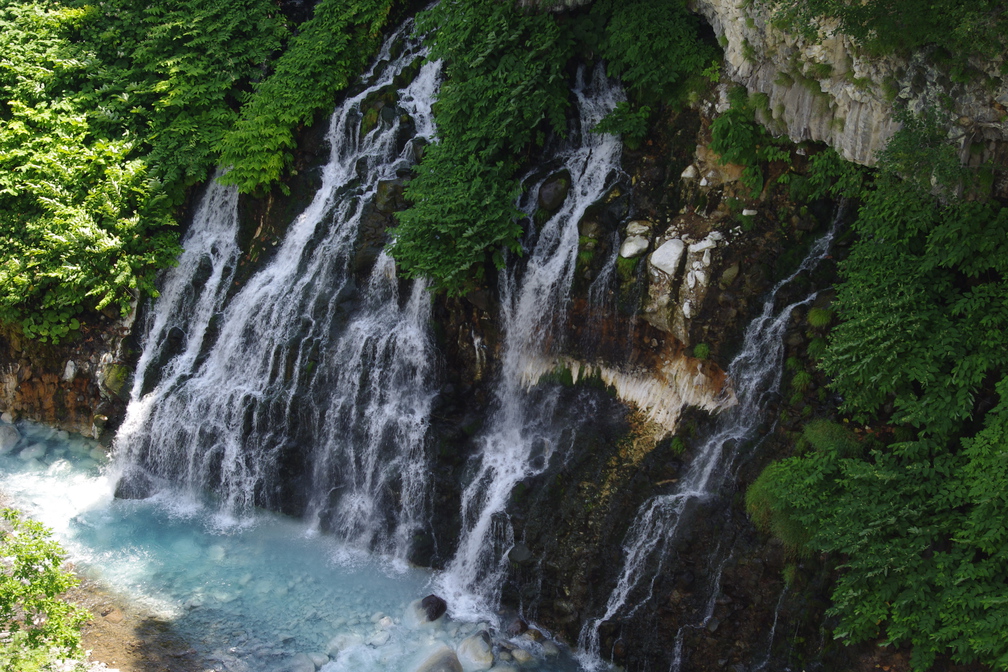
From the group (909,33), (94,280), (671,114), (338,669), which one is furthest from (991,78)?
(94,280)

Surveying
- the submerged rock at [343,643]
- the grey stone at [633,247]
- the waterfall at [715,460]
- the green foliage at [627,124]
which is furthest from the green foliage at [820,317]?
the submerged rock at [343,643]

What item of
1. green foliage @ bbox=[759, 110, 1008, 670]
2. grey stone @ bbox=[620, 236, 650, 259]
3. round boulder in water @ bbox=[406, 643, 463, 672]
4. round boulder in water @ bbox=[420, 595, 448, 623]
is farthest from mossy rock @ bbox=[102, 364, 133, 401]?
green foliage @ bbox=[759, 110, 1008, 670]

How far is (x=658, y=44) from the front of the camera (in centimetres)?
1127

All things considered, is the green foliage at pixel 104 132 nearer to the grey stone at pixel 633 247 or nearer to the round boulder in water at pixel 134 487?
the round boulder in water at pixel 134 487

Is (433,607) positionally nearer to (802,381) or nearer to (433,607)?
(433,607)

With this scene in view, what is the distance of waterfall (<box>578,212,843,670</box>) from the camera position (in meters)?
9.63

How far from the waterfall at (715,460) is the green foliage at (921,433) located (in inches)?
33.5

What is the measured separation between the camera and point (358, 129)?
13.9m

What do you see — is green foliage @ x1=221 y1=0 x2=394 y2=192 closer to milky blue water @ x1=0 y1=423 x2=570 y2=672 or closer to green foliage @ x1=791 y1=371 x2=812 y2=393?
milky blue water @ x1=0 y1=423 x2=570 y2=672

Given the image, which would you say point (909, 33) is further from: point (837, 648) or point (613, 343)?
point (837, 648)

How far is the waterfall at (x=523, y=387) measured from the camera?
10852 mm

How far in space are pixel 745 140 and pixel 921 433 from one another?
4443mm

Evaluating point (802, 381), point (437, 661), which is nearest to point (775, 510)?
point (802, 381)

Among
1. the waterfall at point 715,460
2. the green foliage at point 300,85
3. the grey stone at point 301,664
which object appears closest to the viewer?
the grey stone at point 301,664
